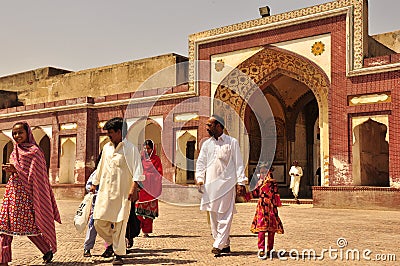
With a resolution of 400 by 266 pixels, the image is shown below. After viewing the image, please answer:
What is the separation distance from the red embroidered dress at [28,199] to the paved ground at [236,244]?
19.5 inches

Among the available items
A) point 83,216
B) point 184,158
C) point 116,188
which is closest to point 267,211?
point 116,188

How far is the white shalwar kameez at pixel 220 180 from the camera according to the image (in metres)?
5.64

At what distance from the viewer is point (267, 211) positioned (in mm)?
5527

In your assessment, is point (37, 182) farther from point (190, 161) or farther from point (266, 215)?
point (190, 161)

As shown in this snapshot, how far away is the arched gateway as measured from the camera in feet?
46.4

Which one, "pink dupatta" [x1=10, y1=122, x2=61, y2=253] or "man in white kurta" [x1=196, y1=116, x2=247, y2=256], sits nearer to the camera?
"pink dupatta" [x1=10, y1=122, x2=61, y2=253]

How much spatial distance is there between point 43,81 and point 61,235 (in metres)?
17.5

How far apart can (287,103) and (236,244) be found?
12.5 meters

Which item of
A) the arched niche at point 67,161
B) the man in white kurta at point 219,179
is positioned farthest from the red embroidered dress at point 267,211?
the arched niche at point 67,161

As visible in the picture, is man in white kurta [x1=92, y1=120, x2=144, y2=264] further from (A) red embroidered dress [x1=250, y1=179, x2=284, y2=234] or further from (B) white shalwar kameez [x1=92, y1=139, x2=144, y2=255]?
(A) red embroidered dress [x1=250, y1=179, x2=284, y2=234]

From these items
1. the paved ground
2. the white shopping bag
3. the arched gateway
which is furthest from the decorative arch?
the white shopping bag

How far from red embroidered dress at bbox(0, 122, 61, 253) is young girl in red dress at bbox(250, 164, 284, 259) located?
2.17 m

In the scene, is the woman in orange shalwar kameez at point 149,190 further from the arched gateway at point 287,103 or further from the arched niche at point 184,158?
the arched niche at point 184,158

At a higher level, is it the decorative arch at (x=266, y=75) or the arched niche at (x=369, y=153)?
the decorative arch at (x=266, y=75)
